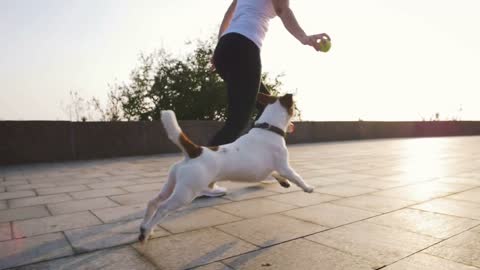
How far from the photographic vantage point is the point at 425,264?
188cm

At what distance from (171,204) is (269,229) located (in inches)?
28.4

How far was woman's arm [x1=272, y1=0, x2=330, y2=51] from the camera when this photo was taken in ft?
11.0

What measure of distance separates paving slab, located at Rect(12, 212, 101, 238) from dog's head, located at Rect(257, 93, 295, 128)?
1.55m

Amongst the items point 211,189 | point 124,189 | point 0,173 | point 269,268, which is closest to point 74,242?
point 269,268

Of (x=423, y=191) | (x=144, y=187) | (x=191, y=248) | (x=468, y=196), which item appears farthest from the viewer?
(x=144, y=187)

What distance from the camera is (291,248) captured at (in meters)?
2.17

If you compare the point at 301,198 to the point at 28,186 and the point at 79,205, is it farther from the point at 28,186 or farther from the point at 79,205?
the point at 28,186

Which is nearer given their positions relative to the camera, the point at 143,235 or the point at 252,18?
the point at 143,235

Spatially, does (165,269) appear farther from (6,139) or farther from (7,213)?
(6,139)

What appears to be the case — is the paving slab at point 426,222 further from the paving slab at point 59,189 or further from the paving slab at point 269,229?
the paving slab at point 59,189

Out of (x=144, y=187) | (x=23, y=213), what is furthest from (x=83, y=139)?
(x=23, y=213)

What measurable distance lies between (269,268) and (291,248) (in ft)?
1.03

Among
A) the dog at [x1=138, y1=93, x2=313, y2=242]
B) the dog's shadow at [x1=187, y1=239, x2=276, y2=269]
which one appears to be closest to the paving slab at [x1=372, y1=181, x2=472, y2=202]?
the dog at [x1=138, y1=93, x2=313, y2=242]

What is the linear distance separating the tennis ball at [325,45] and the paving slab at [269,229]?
4.94 ft
